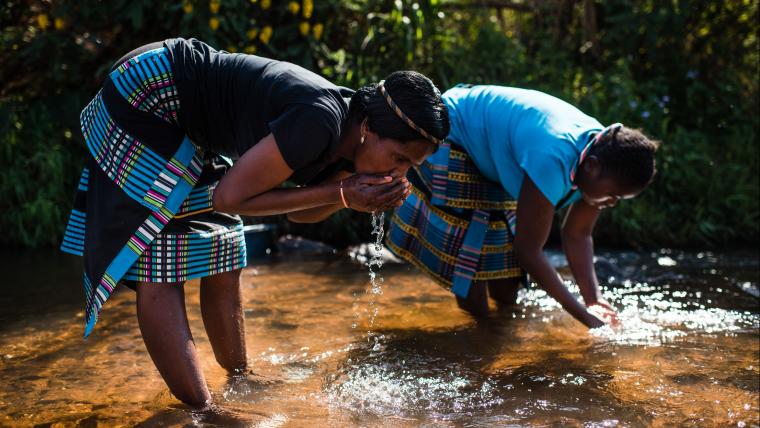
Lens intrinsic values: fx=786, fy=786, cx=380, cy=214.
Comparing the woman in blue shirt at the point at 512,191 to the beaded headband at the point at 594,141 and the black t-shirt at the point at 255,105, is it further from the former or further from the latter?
the black t-shirt at the point at 255,105

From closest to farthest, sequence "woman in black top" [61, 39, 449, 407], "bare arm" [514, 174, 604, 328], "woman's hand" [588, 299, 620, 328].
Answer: "woman in black top" [61, 39, 449, 407] → "bare arm" [514, 174, 604, 328] → "woman's hand" [588, 299, 620, 328]

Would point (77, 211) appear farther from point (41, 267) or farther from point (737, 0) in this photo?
point (737, 0)

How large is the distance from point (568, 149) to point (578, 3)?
4.61 meters

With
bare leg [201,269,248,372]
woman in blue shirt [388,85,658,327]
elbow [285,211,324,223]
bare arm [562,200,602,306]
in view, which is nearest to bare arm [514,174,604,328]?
woman in blue shirt [388,85,658,327]

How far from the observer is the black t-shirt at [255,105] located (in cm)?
212

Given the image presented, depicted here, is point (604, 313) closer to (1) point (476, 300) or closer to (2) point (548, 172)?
(1) point (476, 300)

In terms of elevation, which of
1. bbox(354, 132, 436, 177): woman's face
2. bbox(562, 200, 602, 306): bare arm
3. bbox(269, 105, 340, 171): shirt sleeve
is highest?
bbox(269, 105, 340, 171): shirt sleeve

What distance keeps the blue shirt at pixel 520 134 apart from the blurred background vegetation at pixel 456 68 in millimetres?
2331

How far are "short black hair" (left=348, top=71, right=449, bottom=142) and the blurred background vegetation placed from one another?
325cm

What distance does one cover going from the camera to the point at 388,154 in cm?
233

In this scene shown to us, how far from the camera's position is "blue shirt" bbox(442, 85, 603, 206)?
2998 mm

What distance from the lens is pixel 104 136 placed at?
238 centimetres

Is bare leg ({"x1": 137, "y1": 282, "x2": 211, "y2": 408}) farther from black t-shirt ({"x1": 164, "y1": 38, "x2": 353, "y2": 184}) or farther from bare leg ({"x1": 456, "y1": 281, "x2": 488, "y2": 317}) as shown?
bare leg ({"x1": 456, "y1": 281, "x2": 488, "y2": 317})

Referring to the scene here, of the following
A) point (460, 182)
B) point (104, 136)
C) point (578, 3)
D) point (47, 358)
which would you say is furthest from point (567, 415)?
Result: point (578, 3)
